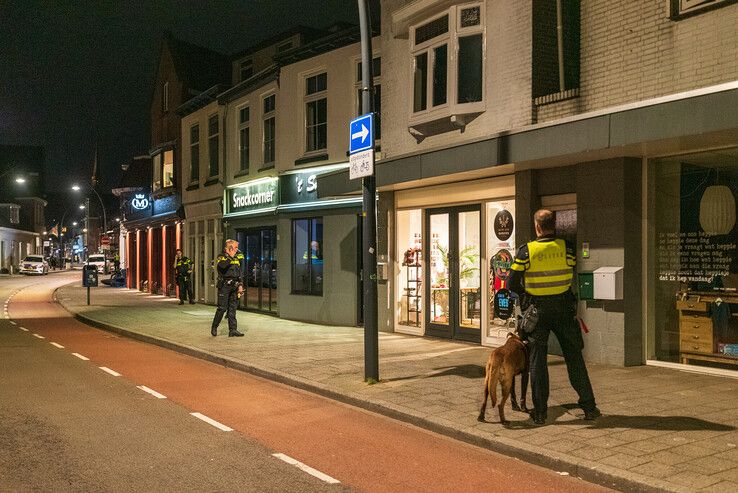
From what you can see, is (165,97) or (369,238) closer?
(369,238)

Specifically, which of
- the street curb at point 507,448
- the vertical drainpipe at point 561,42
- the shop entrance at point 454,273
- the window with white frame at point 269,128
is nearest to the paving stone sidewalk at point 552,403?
the street curb at point 507,448

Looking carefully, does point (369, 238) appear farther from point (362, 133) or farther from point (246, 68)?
point (246, 68)

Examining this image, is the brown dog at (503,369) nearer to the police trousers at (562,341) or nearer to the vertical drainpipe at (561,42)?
the police trousers at (562,341)

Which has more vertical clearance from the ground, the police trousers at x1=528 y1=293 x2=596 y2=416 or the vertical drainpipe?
the vertical drainpipe

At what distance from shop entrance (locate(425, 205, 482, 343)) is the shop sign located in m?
6.26

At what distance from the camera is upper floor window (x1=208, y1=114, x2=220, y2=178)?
2407cm

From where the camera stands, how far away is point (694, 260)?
9.75m

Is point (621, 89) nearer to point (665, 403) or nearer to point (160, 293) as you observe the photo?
point (665, 403)

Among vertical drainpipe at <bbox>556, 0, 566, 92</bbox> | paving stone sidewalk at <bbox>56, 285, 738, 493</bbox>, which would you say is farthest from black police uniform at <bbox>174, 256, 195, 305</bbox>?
vertical drainpipe at <bbox>556, 0, 566, 92</bbox>

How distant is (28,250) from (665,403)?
3418 inches

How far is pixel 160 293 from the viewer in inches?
1213

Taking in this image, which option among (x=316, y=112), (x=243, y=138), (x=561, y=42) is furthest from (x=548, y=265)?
(x=243, y=138)

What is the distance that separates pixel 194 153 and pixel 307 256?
1030cm

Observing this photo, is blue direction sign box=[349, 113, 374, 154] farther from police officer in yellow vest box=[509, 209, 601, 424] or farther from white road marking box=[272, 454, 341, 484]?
white road marking box=[272, 454, 341, 484]
